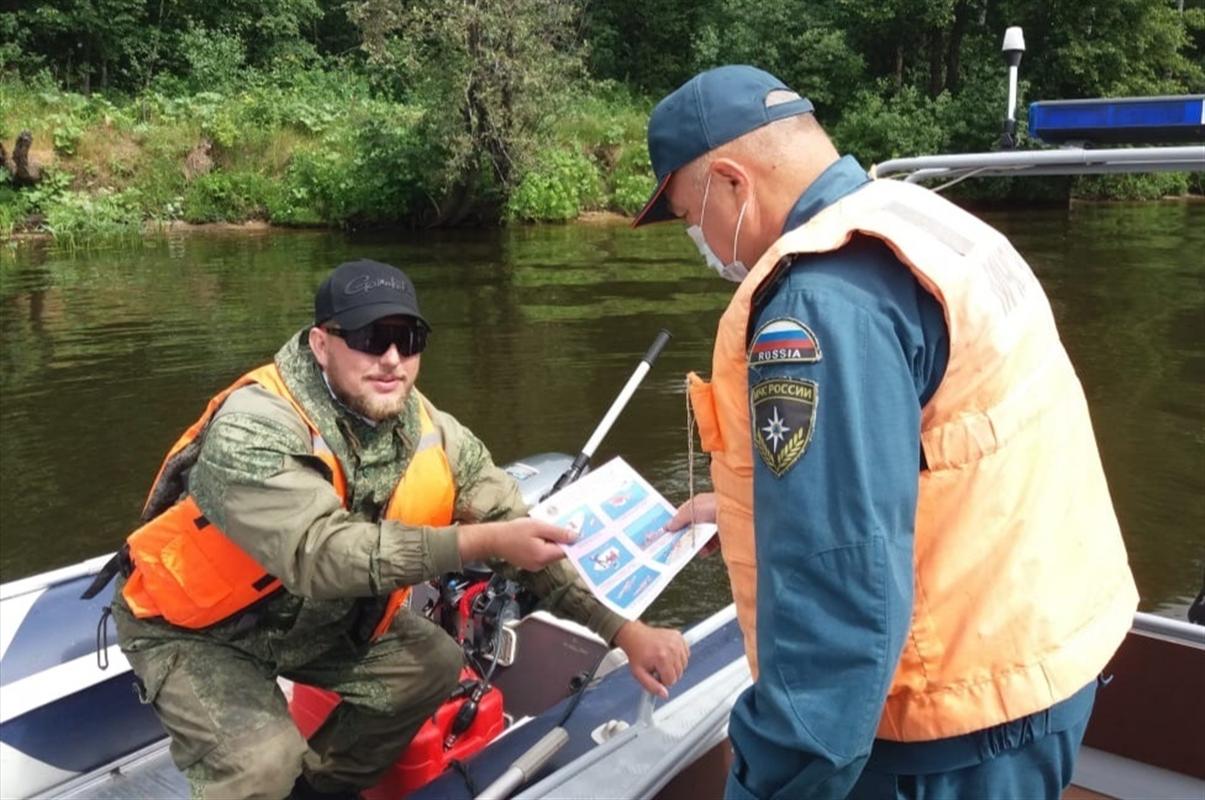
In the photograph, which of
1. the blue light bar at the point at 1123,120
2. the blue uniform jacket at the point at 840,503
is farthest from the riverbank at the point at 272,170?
the blue uniform jacket at the point at 840,503

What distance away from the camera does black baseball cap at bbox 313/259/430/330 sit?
2281mm

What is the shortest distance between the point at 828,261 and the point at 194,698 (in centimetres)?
174

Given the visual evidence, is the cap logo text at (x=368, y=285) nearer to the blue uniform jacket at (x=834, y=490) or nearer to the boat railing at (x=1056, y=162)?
the boat railing at (x=1056, y=162)

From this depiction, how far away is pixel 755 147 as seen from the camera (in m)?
1.25

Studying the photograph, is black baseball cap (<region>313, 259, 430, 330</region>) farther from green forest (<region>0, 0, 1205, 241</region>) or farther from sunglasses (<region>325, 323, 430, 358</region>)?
green forest (<region>0, 0, 1205, 241</region>)

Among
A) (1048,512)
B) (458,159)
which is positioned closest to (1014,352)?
(1048,512)

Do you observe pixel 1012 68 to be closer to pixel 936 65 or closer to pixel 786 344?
pixel 786 344

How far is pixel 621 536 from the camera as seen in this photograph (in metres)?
2.00

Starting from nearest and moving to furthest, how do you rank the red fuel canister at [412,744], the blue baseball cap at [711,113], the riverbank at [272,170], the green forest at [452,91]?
the blue baseball cap at [711,113] → the red fuel canister at [412,744] → the green forest at [452,91] → the riverbank at [272,170]

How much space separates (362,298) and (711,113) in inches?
47.8

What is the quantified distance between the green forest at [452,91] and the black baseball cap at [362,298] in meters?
15.8

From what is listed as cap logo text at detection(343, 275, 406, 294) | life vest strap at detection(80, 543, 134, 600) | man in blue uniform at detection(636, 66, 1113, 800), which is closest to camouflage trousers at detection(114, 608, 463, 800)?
life vest strap at detection(80, 543, 134, 600)

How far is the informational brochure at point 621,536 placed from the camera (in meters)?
1.89

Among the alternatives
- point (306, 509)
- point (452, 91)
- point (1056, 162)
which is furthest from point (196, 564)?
point (452, 91)
